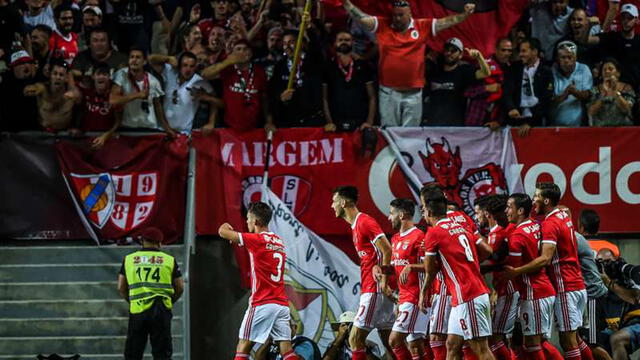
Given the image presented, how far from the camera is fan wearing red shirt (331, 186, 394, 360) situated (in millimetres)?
13773

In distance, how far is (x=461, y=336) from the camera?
12250 mm

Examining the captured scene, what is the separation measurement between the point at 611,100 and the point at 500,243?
4847 mm

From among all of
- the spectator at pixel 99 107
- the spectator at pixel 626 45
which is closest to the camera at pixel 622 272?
the spectator at pixel 626 45

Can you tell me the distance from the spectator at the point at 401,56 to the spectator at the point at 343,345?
3.19 m

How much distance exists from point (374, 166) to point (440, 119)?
1217 mm

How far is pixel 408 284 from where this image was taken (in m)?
13.4

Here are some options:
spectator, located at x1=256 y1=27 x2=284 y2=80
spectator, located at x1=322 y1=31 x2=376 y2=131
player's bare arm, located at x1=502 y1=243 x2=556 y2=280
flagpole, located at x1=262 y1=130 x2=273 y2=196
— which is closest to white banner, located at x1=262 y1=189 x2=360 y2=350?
flagpole, located at x1=262 y1=130 x2=273 y2=196

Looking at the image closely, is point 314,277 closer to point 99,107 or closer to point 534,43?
point 99,107

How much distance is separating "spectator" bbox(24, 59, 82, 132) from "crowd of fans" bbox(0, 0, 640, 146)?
0.02 metres

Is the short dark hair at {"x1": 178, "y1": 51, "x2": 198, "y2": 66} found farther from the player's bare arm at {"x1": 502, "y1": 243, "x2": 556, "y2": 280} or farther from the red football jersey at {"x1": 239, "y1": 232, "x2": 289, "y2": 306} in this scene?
the player's bare arm at {"x1": 502, "y1": 243, "x2": 556, "y2": 280}

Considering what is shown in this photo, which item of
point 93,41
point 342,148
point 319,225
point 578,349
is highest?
point 93,41

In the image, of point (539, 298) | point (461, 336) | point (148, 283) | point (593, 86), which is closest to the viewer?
point (461, 336)

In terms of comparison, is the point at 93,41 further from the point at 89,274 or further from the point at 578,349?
the point at 578,349

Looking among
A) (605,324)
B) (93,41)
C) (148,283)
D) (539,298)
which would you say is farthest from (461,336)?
(93,41)
